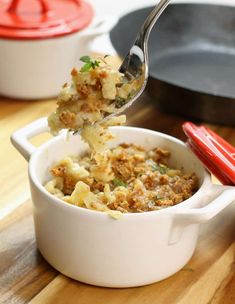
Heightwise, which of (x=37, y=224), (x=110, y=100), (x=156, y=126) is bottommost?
(x=156, y=126)

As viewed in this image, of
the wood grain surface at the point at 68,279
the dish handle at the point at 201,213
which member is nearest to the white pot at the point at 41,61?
the wood grain surface at the point at 68,279

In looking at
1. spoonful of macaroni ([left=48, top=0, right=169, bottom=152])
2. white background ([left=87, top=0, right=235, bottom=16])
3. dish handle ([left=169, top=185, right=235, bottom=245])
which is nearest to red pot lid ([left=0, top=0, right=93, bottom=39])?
spoonful of macaroni ([left=48, top=0, right=169, bottom=152])

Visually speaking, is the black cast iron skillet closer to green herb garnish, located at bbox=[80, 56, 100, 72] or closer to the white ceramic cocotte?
the white ceramic cocotte

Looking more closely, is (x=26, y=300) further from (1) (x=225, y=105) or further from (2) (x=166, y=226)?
(1) (x=225, y=105)

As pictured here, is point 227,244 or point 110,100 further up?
point 110,100

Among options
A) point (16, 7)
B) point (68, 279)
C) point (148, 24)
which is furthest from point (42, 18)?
point (68, 279)

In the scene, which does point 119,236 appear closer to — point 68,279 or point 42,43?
point 68,279

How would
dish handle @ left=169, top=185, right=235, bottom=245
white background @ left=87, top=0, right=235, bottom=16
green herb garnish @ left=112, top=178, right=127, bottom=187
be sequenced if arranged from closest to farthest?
dish handle @ left=169, top=185, right=235, bottom=245
green herb garnish @ left=112, top=178, right=127, bottom=187
white background @ left=87, top=0, right=235, bottom=16

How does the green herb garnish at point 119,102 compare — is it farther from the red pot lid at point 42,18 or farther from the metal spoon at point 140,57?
the red pot lid at point 42,18

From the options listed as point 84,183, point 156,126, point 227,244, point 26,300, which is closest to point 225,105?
point 156,126
